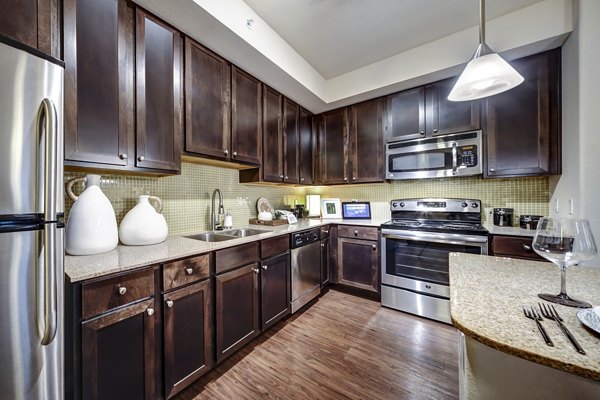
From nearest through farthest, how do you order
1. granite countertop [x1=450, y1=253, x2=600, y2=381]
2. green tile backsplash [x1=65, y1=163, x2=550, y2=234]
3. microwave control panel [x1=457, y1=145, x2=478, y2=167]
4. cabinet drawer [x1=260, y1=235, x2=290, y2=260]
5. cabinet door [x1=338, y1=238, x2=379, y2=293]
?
granite countertop [x1=450, y1=253, x2=600, y2=381] → green tile backsplash [x1=65, y1=163, x2=550, y2=234] → cabinet drawer [x1=260, y1=235, x2=290, y2=260] → microwave control panel [x1=457, y1=145, x2=478, y2=167] → cabinet door [x1=338, y1=238, x2=379, y2=293]

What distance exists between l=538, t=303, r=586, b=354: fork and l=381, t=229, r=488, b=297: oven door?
154 cm

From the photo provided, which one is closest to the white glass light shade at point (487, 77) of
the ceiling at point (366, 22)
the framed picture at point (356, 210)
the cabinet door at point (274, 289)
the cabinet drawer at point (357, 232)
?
the ceiling at point (366, 22)

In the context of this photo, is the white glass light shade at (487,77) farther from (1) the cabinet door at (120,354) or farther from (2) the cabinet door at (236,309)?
(1) the cabinet door at (120,354)

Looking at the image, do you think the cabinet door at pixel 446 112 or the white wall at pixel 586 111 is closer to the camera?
the white wall at pixel 586 111

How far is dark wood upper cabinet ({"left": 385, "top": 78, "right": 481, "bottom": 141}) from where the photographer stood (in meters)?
2.24

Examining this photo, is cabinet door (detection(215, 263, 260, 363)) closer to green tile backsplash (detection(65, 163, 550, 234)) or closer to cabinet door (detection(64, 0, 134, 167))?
green tile backsplash (detection(65, 163, 550, 234))

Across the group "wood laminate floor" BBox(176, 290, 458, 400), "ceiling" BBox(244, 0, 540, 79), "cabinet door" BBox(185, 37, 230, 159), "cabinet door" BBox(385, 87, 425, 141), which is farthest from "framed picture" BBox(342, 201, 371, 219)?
"cabinet door" BBox(185, 37, 230, 159)

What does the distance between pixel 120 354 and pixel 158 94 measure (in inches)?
59.2

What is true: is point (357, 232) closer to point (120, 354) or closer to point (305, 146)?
point (305, 146)

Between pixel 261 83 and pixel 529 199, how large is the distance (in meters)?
2.89

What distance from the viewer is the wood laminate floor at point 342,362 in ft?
4.58

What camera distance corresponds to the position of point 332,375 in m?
1.52

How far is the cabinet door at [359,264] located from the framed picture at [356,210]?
22.4 inches

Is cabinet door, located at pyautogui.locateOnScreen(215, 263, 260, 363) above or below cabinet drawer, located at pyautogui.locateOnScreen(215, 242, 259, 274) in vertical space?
below
